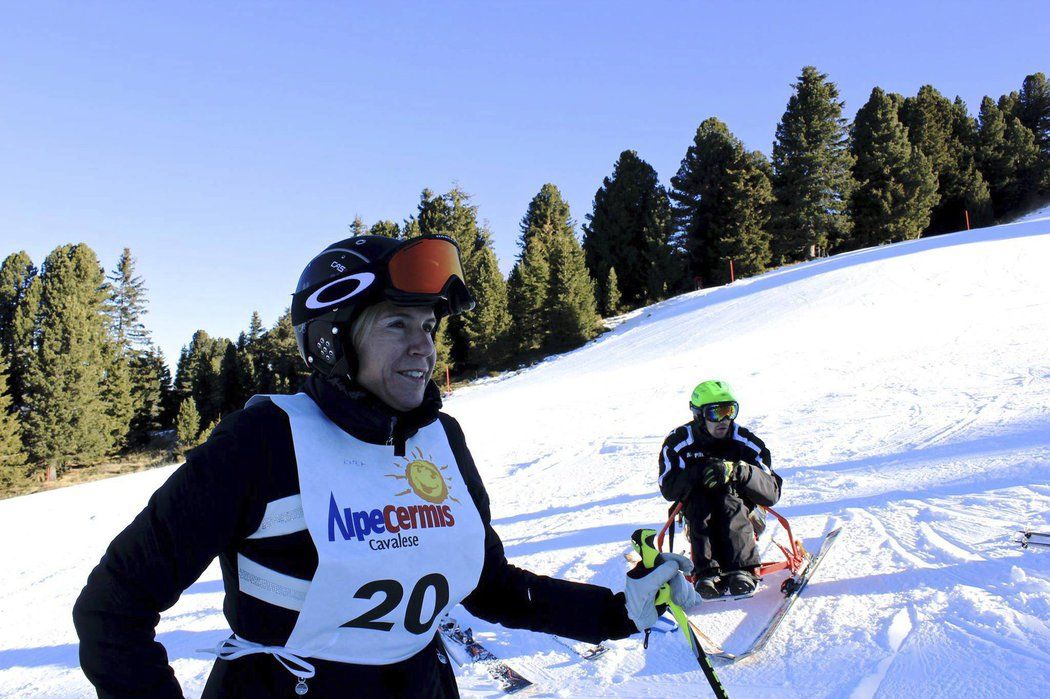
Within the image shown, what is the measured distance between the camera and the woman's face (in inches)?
71.6

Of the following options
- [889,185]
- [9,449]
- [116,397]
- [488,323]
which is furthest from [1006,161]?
[9,449]

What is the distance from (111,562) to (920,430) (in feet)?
30.6

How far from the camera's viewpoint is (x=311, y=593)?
1.49 m

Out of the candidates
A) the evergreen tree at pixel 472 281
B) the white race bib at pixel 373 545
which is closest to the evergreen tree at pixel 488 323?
the evergreen tree at pixel 472 281

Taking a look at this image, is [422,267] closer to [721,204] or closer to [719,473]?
[719,473]

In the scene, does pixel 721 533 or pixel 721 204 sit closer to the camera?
pixel 721 533

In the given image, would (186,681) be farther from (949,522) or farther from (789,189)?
(789,189)

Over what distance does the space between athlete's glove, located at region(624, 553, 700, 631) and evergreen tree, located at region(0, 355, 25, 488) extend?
41.3 meters

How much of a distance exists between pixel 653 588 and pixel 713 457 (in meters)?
3.22

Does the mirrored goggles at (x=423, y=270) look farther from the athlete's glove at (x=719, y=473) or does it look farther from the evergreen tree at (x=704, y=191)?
the evergreen tree at (x=704, y=191)

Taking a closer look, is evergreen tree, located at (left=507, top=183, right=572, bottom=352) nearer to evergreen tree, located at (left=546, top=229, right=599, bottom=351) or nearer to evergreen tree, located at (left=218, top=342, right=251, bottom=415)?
evergreen tree, located at (left=546, top=229, right=599, bottom=351)

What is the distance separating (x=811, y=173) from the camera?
40250 mm

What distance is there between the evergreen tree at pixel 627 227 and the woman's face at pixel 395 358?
42179 mm

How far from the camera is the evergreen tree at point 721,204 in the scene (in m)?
40.0
